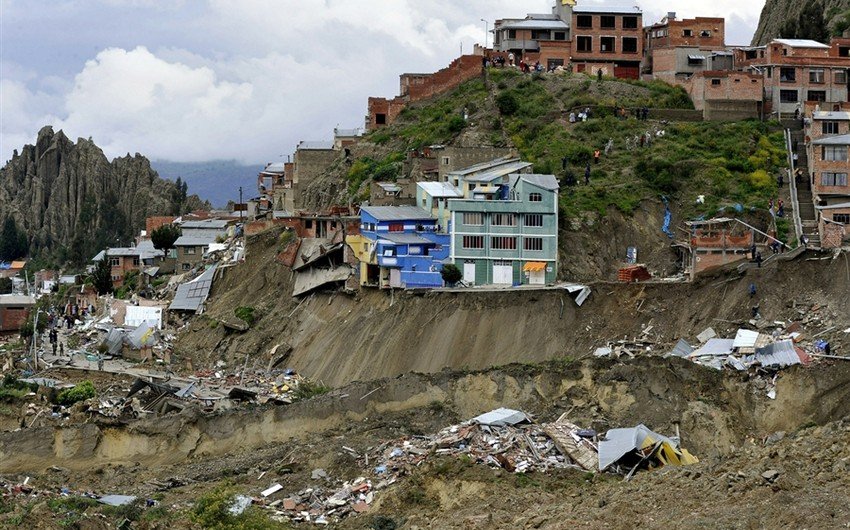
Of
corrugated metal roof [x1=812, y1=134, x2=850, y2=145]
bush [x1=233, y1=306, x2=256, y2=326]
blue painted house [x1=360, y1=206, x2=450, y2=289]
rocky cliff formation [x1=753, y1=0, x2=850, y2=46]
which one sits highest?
rocky cliff formation [x1=753, y1=0, x2=850, y2=46]

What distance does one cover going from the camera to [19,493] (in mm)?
68438

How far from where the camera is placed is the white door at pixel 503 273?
299 feet

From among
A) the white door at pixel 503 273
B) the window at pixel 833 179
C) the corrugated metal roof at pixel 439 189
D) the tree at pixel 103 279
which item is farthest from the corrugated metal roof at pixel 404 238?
the tree at pixel 103 279

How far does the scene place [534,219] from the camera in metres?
91.9

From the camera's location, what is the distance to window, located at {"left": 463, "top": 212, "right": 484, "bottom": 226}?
92250mm

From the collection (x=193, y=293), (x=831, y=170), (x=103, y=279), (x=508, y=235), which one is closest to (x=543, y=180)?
(x=508, y=235)

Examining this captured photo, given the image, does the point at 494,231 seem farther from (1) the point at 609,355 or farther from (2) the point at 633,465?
(2) the point at 633,465

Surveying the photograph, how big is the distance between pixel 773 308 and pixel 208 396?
2647 centimetres

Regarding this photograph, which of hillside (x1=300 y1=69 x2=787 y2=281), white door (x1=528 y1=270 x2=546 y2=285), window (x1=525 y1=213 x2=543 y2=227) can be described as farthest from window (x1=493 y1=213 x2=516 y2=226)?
hillside (x1=300 y1=69 x2=787 y2=281)

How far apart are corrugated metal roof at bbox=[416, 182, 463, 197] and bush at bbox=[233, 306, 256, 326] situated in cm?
1168

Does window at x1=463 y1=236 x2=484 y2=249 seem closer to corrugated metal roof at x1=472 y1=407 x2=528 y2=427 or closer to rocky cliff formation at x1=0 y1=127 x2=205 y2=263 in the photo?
corrugated metal roof at x1=472 y1=407 x2=528 y2=427

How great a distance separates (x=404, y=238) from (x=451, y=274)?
13.3ft

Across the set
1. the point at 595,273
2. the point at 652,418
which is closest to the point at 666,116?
the point at 595,273

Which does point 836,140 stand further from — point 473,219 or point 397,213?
point 397,213
